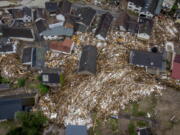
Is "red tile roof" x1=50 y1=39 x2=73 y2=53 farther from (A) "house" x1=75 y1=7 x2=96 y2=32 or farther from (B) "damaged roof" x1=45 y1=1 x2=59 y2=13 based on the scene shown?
(B) "damaged roof" x1=45 y1=1 x2=59 y2=13

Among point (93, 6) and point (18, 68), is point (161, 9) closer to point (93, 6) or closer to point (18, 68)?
point (93, 6)

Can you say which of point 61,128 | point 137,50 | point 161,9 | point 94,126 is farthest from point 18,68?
point 161,9

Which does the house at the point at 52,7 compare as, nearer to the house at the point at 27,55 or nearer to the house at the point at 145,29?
the house at the point at 27,55

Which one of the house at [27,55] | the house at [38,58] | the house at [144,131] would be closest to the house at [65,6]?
→ the house at [38,58]

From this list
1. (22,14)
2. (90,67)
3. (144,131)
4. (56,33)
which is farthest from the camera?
(22,14)

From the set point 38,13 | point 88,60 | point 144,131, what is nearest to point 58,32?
point 38,13

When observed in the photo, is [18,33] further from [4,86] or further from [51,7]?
[4,86]
